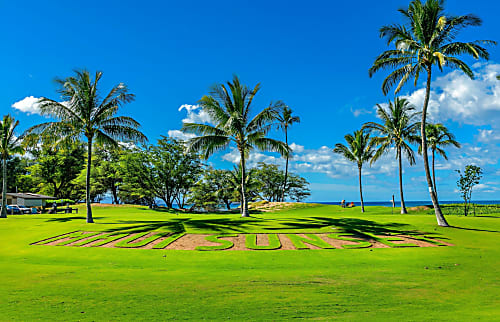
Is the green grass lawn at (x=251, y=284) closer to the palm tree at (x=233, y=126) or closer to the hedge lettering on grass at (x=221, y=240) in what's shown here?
the hedge lettering on grass at (x=221, y=240)

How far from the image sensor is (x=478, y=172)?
31.3 m

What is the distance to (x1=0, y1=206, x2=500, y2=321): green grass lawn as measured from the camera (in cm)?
533

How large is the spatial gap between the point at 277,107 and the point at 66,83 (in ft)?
44.9

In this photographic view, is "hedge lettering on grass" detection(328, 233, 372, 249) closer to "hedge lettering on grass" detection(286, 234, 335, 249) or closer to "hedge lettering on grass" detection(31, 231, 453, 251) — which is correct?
"hedge lettering on grass" detection(31, 231, 453, 251)

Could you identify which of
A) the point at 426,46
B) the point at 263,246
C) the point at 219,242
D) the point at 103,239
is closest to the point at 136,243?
the point at 103,239

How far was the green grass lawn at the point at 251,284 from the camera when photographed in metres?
5.33

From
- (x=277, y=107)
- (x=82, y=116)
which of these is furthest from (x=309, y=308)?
(x=82, y=116)

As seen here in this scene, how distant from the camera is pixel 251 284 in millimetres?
7211

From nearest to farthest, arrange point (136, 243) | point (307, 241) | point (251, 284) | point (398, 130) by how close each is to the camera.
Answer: point (251, 284), point (136, 243), point (307, 241), point (398, 130)

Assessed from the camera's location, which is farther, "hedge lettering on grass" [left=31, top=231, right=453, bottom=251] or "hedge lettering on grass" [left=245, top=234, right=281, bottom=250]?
"hedge lettering on grass" [left=31, top=231, right=453, bottom=251]

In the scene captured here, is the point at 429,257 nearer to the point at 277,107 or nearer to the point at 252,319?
the point at 252,319

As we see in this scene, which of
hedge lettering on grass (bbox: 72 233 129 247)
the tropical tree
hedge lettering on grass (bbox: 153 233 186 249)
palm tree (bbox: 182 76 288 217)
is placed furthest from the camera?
the tropical tree

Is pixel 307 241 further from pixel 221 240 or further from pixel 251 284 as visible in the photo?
pixel 251 284

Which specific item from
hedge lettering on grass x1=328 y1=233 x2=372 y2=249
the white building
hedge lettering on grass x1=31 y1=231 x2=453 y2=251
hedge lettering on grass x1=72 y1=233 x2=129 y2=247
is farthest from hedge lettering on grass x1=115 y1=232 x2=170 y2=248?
the white building
